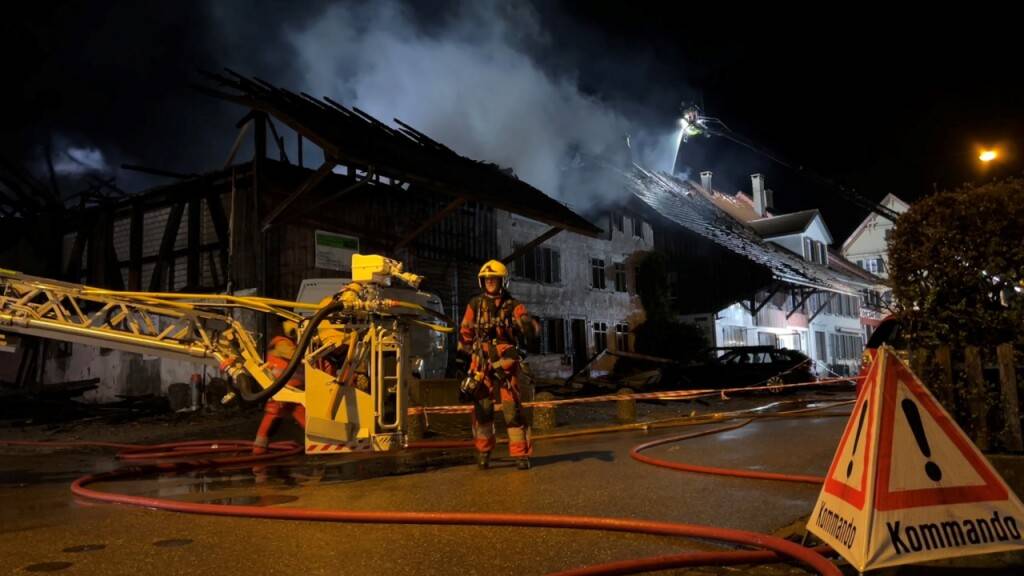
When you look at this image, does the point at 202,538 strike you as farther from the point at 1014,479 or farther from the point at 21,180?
the point at 21,180

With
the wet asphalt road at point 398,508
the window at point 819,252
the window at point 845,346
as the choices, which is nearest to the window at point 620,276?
the window at point 845,346

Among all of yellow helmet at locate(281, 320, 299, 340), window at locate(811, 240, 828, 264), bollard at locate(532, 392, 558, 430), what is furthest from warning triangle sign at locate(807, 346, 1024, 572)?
window at locate(811, 240, 828, 264)

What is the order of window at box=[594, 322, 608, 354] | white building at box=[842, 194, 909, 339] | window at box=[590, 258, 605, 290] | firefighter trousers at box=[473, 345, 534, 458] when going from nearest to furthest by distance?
1. firefighter trousers at box=[473, 345, 534, 458]
2. window at box=[594, 322, 608, 354]
3. window at box=[590, 258, 605, 290]
4. white building at box=[842, 194, 909, 339]

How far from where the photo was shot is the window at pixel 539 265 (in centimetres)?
2173

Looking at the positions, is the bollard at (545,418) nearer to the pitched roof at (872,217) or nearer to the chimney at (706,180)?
the chimney at (706,180)

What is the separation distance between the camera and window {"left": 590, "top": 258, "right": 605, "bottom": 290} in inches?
982

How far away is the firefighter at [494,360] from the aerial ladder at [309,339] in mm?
586

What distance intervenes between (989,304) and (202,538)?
20.6 feet

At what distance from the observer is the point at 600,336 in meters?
24.8

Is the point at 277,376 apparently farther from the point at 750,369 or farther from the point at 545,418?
the point at 750,369

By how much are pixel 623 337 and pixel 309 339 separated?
20755 millimetres

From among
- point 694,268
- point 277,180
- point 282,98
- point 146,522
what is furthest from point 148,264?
point 694,268

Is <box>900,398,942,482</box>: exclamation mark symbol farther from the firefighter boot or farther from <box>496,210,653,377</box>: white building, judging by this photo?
<box>496,210,653,377</box>: white building

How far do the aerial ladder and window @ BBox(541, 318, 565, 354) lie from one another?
1591cm
